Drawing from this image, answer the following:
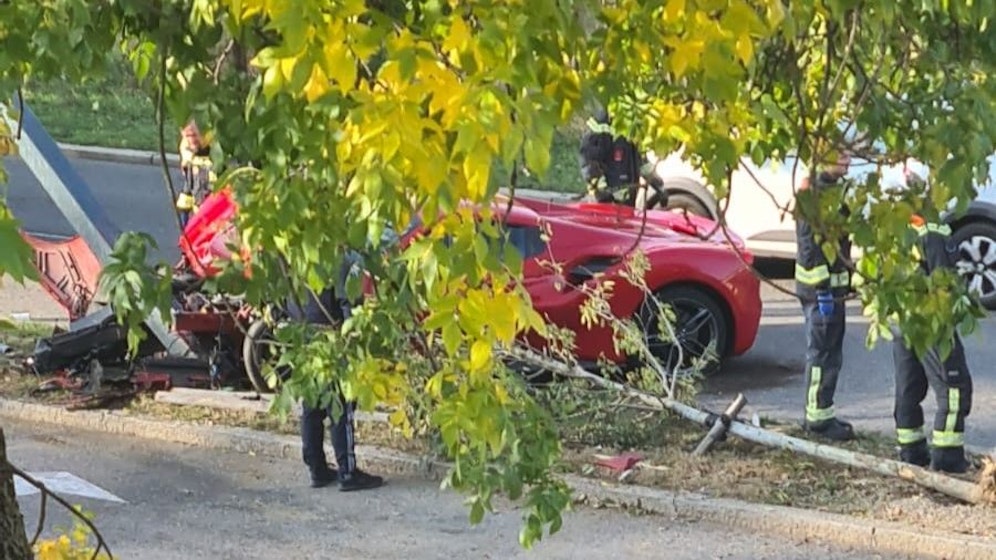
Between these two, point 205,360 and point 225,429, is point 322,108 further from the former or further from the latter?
point 205,360

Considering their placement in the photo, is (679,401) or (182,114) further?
(679,401)

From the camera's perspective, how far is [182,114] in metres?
3.42

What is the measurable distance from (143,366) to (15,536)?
6.80 m

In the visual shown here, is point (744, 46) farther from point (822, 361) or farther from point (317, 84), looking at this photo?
point (822, 361)

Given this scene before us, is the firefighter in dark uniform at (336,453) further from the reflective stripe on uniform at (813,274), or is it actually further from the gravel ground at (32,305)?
the gravel ground at (32,305)

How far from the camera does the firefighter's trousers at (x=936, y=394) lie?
315 inches

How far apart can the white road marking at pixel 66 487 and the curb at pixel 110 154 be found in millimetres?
14450

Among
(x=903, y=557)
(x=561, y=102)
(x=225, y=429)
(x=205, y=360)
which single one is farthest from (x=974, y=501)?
(x=561, y=102)

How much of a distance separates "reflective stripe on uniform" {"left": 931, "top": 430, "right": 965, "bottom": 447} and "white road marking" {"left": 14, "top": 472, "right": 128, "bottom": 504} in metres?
4.08

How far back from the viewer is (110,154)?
76.6 feet

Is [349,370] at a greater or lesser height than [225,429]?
greater

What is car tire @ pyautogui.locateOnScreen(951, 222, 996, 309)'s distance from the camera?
13.0 meters

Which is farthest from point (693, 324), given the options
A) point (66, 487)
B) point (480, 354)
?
point (480, 354)

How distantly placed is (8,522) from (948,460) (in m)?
5.54
